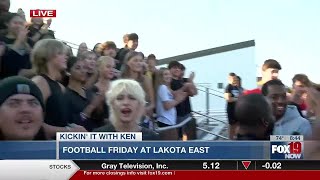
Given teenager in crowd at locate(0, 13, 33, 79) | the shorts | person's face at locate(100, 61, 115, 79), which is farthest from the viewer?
person's face at locate(100, 61, 115, 79)

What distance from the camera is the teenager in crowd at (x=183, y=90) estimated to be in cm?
342

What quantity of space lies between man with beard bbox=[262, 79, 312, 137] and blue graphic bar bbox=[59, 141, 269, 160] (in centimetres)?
13

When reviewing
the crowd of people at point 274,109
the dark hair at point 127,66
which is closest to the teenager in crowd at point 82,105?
the dark hair at point 127,66

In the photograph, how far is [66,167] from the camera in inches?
132

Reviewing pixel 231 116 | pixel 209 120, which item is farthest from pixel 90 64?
pixel 231 116

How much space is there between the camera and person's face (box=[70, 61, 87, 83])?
3502 millimetres

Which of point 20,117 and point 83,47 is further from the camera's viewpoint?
point 83,47

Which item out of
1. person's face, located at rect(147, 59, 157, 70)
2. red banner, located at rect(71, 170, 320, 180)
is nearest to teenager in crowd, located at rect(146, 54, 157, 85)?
person's face, located at rect(147, 59, 157, 70)

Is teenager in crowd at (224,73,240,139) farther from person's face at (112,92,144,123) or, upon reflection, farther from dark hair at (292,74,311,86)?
person's face at (112,92,144,123)

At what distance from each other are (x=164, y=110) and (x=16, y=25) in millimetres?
986

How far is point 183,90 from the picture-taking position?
3570 millimetres

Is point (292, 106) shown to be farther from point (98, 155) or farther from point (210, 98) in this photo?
point (98, 155)

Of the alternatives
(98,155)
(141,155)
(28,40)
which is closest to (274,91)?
(141,155)

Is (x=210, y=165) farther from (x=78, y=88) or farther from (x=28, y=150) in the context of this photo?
(x=28, y=150)
